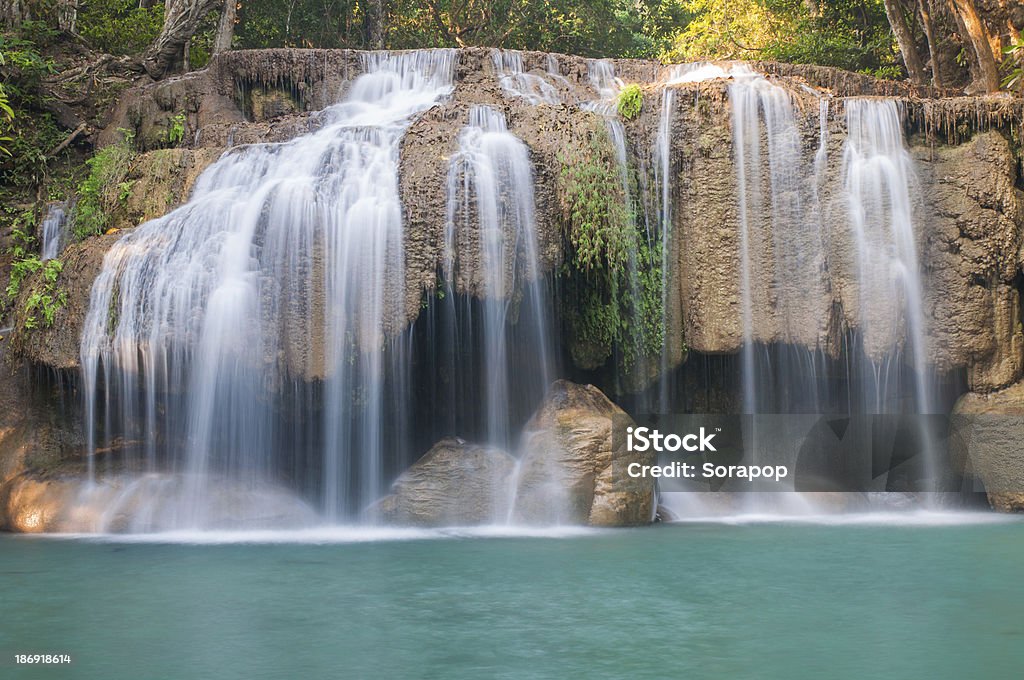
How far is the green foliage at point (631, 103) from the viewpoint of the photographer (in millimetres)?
12445

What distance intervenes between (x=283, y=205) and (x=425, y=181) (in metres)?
1.51

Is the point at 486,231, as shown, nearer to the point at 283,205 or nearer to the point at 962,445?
the point at 283,205

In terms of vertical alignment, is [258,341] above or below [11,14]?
below

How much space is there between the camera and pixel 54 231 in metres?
13.4

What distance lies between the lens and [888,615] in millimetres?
7082

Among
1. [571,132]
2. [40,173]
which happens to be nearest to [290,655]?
[571,132]

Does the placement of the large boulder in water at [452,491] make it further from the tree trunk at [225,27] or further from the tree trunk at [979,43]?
the tree trunk at [225,27]

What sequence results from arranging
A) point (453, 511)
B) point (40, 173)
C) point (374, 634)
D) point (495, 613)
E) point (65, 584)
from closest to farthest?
point (374, 634) < point (495, 613) < point (65, 584) < point (453, 511) < point (40, 173)

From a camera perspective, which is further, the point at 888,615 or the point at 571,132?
the point at 571,132

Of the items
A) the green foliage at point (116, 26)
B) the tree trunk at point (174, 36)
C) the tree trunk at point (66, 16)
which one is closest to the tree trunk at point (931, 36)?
the tree trunk at point (174, 36)

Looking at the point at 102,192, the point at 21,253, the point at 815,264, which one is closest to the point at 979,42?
the point at 815,264

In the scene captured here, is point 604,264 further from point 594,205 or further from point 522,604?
point 522,604

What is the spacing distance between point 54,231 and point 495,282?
5958 millimetres

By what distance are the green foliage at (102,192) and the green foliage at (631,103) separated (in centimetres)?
591
